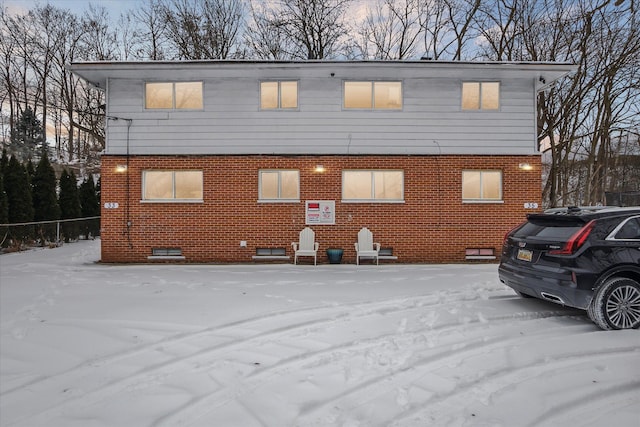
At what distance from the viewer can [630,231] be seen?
4945mm

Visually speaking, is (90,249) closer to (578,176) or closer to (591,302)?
(591,302)

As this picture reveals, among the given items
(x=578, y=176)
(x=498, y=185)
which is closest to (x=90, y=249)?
(x=498, y=185)

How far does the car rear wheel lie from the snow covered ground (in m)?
0.18

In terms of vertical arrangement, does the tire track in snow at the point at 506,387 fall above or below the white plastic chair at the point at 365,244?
below

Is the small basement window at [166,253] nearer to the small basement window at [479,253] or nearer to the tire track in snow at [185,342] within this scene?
the tire track in snow at [185,342]

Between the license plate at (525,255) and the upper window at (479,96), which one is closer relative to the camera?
the license plate at (525,255)

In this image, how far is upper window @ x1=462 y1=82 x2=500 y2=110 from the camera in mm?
11320

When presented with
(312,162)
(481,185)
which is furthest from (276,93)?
(481,185)

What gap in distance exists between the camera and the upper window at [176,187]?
1132cm

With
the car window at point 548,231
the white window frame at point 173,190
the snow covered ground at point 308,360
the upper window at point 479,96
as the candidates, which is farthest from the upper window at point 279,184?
the car window at point 548,231

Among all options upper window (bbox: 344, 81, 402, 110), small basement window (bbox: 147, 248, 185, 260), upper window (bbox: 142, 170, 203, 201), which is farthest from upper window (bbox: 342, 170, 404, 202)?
small basement window (bbox: 147, 248, 185, 260)

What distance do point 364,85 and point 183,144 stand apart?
5759 millimetres

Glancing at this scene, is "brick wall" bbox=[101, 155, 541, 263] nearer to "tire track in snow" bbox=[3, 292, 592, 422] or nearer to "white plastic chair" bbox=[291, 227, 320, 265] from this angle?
"white plastic chair" bbox=[291, 227, 320, 265]

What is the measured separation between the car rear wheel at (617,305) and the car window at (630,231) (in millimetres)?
559
